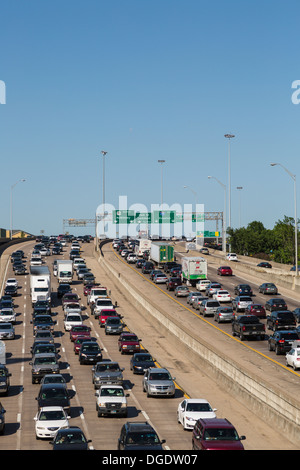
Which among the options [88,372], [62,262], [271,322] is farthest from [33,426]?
[62,262]

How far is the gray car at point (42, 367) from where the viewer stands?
42688 millimetres

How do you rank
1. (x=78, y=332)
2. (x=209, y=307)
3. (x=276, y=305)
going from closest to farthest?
(x=78, y=332)
(x=276, y=305)
(x=209, y=307)

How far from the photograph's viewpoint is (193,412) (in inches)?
1278

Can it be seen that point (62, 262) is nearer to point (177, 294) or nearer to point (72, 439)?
point (177, 294)

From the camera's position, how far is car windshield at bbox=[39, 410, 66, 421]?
101ft

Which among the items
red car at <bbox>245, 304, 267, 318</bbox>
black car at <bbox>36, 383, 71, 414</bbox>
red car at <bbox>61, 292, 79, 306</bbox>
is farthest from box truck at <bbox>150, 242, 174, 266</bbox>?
black car at <bbox>36, 383, 71, 414</bbox>

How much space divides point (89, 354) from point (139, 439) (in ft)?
72.9

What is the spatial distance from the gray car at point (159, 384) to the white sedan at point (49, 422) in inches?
360

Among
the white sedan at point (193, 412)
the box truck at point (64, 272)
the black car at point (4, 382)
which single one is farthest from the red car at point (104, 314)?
the white sedan at point (193, 412)

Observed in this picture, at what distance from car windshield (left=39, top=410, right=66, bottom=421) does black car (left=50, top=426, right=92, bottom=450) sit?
381 cm

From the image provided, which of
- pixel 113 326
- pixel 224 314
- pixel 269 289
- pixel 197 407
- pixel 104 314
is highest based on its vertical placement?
pixel 269 289

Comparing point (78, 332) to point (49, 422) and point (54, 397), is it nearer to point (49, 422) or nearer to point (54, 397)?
point (54, 397)

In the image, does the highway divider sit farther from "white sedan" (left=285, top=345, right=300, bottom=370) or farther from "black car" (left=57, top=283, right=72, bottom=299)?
"black car" (left=57, top=283, right=72, bottom=299)

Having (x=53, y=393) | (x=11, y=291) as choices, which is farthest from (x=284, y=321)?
(x=11, y=291)
